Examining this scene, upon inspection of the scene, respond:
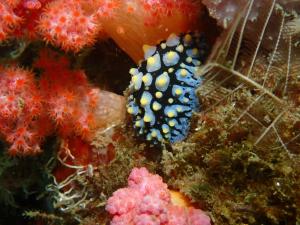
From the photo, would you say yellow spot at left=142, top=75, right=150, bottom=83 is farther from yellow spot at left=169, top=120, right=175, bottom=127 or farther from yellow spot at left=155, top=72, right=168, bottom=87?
yellow spot at left=169, top=120, right=175, bottom=127

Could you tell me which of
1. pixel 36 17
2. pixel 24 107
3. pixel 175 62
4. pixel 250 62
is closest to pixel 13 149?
pixel 24 107

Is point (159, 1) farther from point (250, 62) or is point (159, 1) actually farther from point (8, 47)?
point (8, 47)

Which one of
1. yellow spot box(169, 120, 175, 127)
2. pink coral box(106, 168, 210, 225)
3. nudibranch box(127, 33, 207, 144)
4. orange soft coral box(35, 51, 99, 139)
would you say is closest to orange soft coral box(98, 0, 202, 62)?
nudibranch box(127, 33, 207, 144)

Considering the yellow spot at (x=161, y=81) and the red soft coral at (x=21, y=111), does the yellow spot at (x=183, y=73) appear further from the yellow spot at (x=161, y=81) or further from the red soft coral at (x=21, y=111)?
the red soft coral at (x=21, y=111)

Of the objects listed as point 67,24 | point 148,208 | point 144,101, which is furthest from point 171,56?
point 148,208

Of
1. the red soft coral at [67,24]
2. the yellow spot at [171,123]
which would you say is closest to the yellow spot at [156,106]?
the yellow spot at [171,123]

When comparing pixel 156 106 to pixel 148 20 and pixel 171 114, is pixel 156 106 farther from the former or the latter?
pixel 148 20
